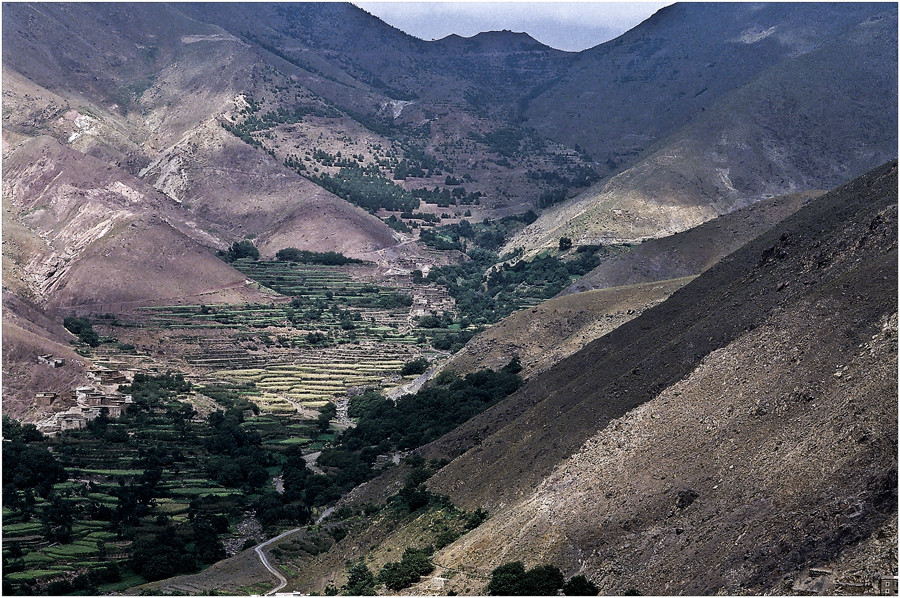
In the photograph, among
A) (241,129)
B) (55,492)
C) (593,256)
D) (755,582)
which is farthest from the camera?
(241,129)

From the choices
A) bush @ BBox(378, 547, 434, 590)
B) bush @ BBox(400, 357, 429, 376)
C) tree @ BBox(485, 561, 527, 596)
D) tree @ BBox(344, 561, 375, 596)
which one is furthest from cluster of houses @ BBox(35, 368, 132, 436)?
tree @ BBox(485, 561, 527, 596)

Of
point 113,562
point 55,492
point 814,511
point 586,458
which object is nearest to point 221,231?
point 55,492

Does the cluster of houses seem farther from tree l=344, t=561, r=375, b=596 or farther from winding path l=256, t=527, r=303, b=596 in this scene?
tree l=344, t=561, r=375, b=596

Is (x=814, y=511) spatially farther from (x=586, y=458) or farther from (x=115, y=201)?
(x=115, y=201)

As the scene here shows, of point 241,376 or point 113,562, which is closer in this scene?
point 113,562

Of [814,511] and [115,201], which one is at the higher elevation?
[115,201]

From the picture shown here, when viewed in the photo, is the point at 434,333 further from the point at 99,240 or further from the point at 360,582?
the point at 360,582

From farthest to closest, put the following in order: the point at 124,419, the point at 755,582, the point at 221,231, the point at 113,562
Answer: the point at 221,231
the point at 124,419
the point at 113,562
the point at 755,582


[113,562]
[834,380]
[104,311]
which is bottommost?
[113,562]
